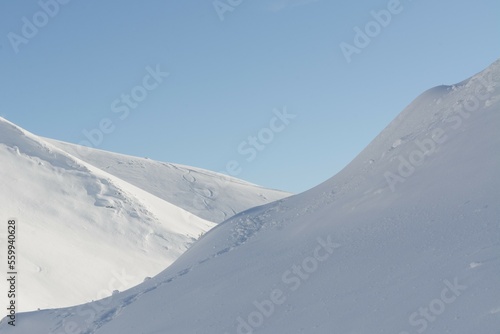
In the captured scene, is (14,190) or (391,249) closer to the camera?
(391,249)

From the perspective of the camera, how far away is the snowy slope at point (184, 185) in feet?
257

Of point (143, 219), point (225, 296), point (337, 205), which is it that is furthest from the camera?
point (143, 219)

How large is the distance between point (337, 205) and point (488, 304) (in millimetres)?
7873

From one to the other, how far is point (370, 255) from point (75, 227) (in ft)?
131

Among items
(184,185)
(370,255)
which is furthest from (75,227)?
(370,255)

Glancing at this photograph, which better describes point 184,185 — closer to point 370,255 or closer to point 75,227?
point 75,227

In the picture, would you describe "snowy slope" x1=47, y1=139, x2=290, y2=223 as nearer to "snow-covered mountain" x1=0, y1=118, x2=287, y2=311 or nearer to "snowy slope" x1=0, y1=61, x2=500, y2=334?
"snow-covered mountain" x1=0, y1=118, x2=287, y2=311

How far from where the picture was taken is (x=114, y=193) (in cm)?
5569

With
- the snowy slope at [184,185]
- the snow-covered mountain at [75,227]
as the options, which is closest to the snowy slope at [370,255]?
the snow-covered mountain at [75,227]

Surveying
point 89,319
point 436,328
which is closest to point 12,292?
point 89,319

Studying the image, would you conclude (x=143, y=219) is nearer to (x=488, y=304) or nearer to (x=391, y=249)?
(x=391, y=249)

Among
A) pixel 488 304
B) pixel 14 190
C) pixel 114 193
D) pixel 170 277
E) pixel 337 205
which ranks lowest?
pixel 488 304

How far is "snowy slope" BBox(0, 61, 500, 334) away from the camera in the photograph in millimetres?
9180

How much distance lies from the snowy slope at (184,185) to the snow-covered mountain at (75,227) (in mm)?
15731
